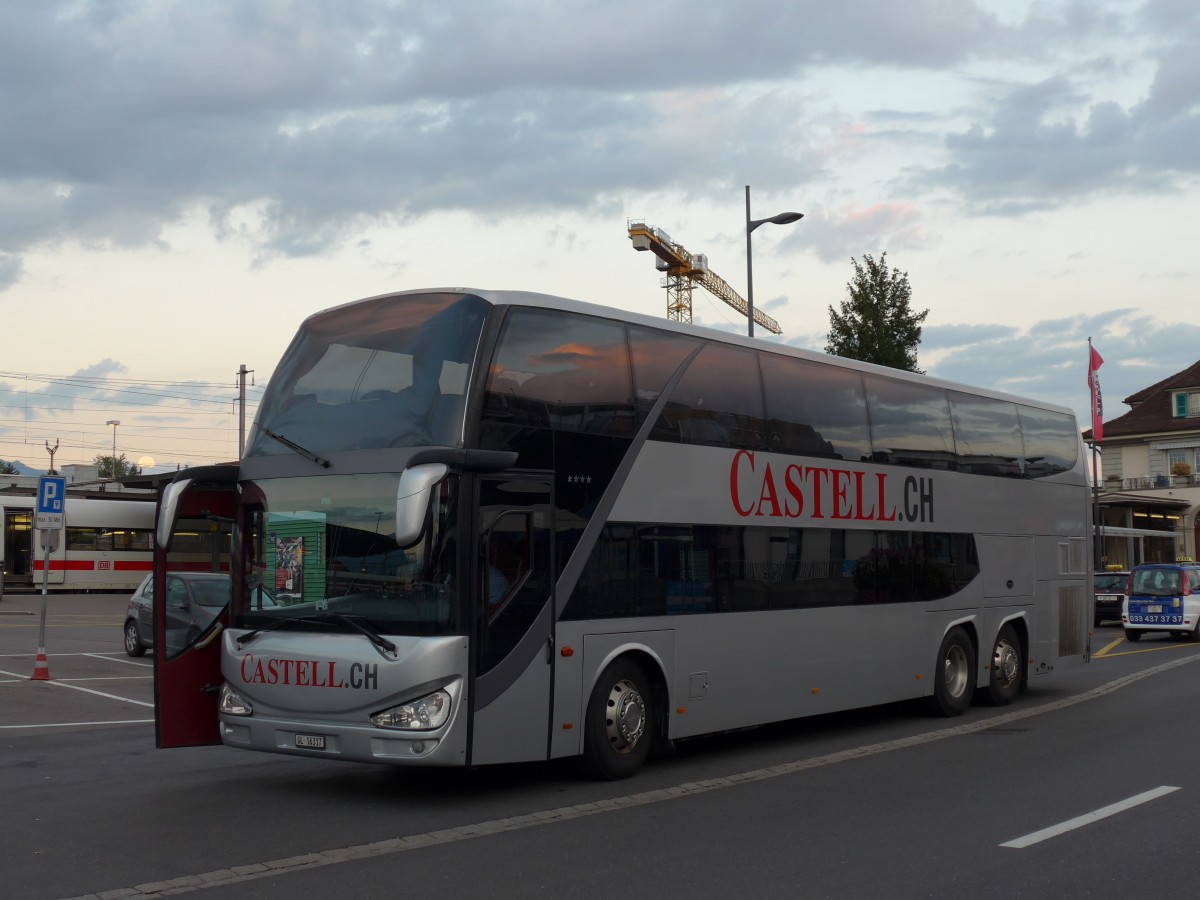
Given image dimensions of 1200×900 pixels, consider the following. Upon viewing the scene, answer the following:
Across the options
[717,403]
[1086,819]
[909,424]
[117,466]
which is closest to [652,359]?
[717,403]

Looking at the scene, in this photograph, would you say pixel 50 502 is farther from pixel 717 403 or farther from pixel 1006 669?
pixel 1006 669

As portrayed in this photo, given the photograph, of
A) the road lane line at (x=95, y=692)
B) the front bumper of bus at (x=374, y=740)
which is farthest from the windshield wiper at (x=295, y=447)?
the road lane line at (x=95, y=692)

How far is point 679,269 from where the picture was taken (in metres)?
86.1

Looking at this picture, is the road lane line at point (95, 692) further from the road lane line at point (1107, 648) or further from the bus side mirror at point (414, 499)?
the road lane line at point (1107, 648)

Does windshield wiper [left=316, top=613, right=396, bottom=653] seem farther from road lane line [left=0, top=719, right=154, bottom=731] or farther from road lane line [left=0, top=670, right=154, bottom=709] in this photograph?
road lane line [left=0, top=670, right=154, bottom=709]

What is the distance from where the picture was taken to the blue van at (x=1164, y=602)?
31094 millimetres

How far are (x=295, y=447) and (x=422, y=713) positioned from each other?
7.58ft

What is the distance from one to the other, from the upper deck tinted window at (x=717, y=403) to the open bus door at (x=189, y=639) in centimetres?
367

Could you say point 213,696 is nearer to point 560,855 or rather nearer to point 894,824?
point 560,855

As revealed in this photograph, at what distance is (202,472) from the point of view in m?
10.2

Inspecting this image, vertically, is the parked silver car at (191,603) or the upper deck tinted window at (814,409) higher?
the upper deck tinted window at (814,409)

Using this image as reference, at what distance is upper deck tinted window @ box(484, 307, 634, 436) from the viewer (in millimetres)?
9789

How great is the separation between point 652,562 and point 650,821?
269 centimetres

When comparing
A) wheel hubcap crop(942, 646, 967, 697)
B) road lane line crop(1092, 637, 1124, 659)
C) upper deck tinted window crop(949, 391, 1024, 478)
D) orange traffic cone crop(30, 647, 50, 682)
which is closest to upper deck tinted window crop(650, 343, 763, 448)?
upper deck tinted window crop(949, 391, 1024, 478)
